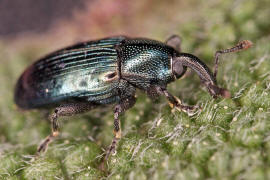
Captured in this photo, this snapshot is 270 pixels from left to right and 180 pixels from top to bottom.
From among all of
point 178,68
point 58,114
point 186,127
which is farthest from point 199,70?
point 58,114

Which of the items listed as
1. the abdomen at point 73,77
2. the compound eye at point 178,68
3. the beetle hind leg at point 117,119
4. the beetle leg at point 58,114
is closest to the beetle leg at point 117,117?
the beetle hind leg at point 117,119

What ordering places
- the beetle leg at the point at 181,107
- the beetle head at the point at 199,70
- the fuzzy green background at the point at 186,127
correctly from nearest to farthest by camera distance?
Answer: the fuzzy green background at the point at 186,127
the beetle head at the point at 199,70
the beetle leg at the point at 181,107

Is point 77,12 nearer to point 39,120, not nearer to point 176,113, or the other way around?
point 39,120

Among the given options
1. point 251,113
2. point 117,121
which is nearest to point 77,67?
point 117,121

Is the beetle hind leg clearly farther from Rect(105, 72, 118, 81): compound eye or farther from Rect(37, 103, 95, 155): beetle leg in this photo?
Rect(37, 103, 95, 155): beetle leg

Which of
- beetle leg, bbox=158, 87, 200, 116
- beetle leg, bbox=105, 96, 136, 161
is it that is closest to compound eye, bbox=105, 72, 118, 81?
beetle leg, bbox=105, 96, 136, 161

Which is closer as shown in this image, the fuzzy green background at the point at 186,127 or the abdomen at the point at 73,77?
the fuzzy green background at the point at 186,127

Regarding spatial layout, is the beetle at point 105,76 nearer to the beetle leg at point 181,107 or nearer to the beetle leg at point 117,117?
the beetle leg at point 117,117
